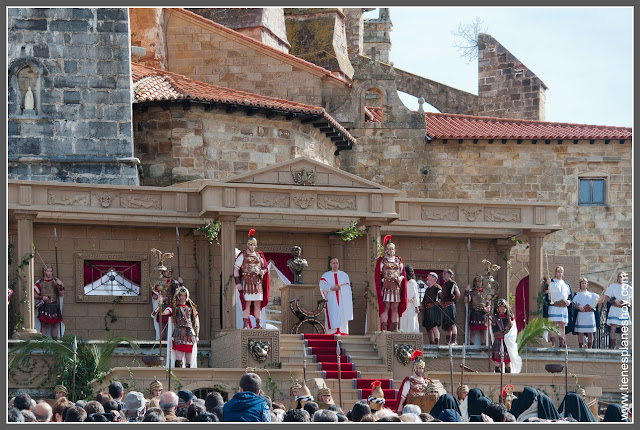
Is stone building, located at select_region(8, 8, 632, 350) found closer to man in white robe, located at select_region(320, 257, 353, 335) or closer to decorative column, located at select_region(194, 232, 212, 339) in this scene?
decorative column, located at select_region(194, 232, 212, 339)

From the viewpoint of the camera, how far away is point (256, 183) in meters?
29.4

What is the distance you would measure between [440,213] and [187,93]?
6.65 m

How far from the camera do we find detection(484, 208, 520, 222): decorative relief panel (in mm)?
31578

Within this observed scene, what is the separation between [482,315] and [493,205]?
2179mm

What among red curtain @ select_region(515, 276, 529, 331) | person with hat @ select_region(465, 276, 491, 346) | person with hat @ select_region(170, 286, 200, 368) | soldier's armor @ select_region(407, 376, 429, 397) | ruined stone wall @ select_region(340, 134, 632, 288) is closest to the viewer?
soldier's armor @ select_region(407, 376, 429, 397)

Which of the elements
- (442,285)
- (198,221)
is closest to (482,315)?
(442,285)

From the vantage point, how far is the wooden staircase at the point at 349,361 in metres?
26.6

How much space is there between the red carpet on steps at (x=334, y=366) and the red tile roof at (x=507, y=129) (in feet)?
41.0

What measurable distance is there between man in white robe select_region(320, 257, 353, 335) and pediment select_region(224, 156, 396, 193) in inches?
61.3

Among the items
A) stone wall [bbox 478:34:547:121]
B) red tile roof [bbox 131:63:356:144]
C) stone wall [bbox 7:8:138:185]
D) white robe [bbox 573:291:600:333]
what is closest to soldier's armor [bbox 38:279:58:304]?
stone wall [bbox 7:8:138:185]

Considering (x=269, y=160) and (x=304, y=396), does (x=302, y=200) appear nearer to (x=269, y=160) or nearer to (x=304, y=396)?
(x=269, y=160)

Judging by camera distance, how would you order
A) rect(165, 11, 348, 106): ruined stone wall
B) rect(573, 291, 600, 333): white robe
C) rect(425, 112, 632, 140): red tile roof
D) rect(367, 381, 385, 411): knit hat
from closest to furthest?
rect(367, 381, 385, 411): knit hat, rect(573, 291, 600, 333): white robe, rect(425, 112, 632, 140): red tile roof, rect(165, 11, 348, 106): ruined stone wall

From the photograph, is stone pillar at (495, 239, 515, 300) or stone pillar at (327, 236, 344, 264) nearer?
stone pillar at (327, 236, 344, 264)

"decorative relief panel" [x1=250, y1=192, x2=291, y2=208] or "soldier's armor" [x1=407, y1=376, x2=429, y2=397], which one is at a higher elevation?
"decorative relief panel" [x1=250, y1=192, x2=291, y2=208]
